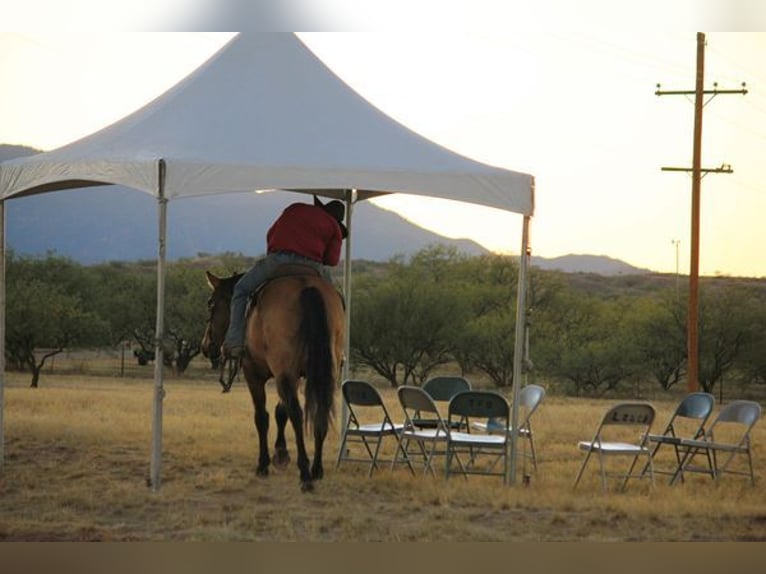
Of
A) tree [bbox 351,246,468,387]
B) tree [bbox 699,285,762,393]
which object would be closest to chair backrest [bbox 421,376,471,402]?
tree [bbox 351,246,468,387]

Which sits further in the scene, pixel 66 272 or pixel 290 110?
pixel 66 272

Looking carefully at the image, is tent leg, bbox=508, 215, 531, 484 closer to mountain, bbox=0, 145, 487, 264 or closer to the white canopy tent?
the white canopy tent

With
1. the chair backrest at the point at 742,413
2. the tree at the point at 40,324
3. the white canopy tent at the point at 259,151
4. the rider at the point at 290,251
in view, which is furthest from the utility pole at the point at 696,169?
the tree at the point at 40,324

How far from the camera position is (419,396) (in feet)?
28.7

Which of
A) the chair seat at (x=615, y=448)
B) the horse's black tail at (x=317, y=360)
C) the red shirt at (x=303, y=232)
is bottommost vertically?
the chair seat at (x=615, y=448)

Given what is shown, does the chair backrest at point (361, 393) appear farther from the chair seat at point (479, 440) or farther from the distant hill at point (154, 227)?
the distant hill at point (154, 227)

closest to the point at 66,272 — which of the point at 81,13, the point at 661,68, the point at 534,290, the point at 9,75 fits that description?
the point at 9,75

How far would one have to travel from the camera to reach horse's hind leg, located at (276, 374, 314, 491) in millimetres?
8648

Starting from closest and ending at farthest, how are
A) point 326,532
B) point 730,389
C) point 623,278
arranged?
point 326,532 → point 730,389 → point 623,278

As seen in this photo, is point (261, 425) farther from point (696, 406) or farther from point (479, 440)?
point (696, 406)

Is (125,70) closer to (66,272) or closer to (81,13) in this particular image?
(66,272)

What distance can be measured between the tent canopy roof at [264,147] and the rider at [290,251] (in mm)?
299

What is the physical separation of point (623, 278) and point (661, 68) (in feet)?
95.7

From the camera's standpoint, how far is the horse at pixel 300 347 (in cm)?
841
